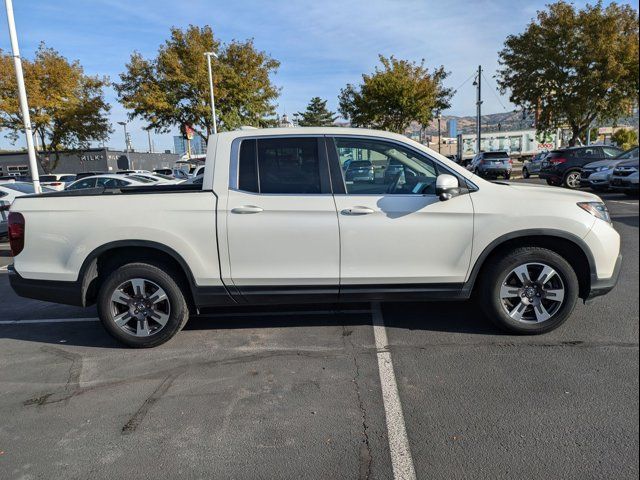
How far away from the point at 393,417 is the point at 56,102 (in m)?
28.7

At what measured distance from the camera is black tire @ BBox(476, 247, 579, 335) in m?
3.99

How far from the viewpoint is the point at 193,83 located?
24.9 metres

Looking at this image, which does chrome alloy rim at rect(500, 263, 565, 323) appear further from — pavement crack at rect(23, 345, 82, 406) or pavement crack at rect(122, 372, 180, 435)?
pavement crack at rect(23, 345, 82, 406)

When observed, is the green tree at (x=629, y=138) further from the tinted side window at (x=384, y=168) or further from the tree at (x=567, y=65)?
the tree at (x=567, y=65)

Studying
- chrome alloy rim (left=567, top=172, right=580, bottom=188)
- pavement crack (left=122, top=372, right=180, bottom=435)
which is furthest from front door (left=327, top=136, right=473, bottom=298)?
chrome alloy rim (left=567, top=172, right=580, bottom=188)

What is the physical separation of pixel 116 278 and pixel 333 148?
2217 millimetres

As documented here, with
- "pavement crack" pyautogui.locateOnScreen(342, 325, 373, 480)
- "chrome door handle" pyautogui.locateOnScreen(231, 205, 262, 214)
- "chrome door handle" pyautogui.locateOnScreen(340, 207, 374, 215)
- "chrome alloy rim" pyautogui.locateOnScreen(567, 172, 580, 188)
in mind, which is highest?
"chrome door handle" pyautogui.locateOnScreen(231, 205, 262, 214)

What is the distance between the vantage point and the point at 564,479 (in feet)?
7.76

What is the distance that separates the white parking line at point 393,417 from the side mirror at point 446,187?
→ 141 cm

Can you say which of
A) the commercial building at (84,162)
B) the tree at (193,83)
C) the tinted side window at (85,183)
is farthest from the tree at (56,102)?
the commercial building at (84,162)

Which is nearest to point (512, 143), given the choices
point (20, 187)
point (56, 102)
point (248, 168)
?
point (56, 102)

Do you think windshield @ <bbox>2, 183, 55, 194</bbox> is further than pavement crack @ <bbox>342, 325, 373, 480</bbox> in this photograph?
Yes

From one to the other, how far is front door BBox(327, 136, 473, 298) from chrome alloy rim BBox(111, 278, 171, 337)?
1641mm

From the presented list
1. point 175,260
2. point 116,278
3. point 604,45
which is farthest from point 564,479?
point 604,45
